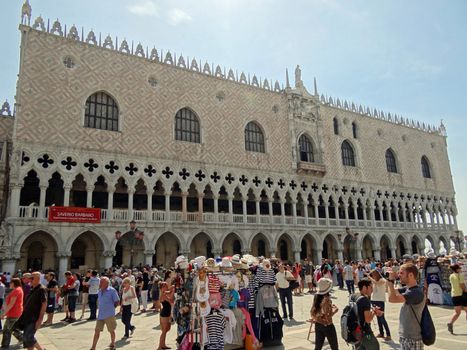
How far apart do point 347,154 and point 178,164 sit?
15.7m

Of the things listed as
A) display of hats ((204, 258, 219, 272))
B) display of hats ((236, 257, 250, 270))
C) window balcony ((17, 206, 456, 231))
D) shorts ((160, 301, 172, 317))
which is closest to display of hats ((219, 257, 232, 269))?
display of hats ((204, 258, 219, 272))

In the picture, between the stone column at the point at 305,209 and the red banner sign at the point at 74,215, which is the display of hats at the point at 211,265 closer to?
the red banner sign at the point at 74,215

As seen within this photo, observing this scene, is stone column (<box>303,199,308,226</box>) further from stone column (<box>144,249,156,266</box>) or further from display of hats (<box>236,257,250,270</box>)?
display of hats (<box>236,257,250,270</box>)

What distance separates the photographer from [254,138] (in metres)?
25.4

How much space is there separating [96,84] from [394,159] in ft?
87.4

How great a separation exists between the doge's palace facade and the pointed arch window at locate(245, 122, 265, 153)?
0.08 m

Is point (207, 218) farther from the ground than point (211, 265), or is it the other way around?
point (207, 218)

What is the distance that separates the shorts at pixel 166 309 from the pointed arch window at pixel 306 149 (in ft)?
73.3

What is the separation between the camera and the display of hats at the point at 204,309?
201 inches

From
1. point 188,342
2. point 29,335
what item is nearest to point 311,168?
point 188,342

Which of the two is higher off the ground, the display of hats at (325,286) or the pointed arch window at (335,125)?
the pointed arch window at (335,125)

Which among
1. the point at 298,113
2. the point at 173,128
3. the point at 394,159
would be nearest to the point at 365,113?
the point at 394,159

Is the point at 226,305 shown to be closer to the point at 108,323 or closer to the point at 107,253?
the point at 108,323

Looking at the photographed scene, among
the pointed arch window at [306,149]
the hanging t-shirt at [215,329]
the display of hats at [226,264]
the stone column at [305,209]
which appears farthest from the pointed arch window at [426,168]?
the hanging t-shirt at [215,329]
